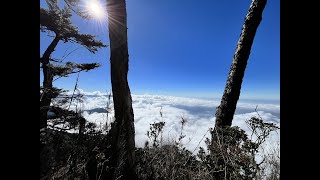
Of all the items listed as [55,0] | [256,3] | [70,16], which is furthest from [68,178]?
[70,16]

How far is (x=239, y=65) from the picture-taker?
5855 millimetres

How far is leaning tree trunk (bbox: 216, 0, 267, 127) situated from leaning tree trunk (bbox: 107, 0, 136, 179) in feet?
7.44

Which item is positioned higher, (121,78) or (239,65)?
(239,65)

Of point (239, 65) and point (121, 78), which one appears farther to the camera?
point (239, 65)

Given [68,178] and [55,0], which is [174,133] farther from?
[55,0]

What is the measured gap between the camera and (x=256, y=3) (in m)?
5.70

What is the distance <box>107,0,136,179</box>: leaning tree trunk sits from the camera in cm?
461

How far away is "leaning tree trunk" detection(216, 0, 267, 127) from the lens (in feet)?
18.9

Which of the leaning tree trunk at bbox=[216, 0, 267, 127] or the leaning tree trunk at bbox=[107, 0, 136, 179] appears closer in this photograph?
the leaning tree trunk at bbox=[107, 0, 136, 179]

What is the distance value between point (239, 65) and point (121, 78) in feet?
8.98

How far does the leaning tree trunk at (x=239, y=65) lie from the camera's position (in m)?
5.75

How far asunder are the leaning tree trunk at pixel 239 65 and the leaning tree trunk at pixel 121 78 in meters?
2.27
